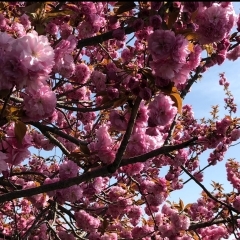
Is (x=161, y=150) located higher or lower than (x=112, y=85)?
lower

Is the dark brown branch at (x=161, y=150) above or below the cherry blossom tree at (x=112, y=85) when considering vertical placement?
below

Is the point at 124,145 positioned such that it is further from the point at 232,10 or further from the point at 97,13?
the point at 97,13

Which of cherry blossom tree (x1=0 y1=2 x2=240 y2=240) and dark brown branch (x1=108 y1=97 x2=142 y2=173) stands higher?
cherry blossom tree (x1=0 y1=2 x2=240 y2=240)

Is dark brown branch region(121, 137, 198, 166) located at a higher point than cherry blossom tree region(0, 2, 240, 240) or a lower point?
lower

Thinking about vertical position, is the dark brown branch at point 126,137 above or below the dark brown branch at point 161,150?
above

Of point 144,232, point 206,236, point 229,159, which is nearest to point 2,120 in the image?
point 144,232

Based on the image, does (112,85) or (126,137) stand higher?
(112,85)

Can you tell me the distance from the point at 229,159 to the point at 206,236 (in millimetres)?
1594

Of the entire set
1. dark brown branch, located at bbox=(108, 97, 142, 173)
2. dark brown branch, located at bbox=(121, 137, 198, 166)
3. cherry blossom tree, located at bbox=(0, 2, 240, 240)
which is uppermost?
cherry blossom tree, located at bbox=(0, 2, 240, 240)

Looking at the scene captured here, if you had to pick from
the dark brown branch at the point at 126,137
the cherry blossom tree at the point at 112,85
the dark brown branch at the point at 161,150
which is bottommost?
the dark brown branch at the point at 161,150

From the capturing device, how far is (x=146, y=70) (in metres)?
2.19

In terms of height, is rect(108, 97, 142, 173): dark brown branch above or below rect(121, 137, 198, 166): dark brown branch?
above

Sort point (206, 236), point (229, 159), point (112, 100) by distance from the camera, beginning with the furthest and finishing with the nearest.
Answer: point (229, 159)
point (206, 236)
point (112, 100)

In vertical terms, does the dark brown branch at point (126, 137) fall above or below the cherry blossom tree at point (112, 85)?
below
